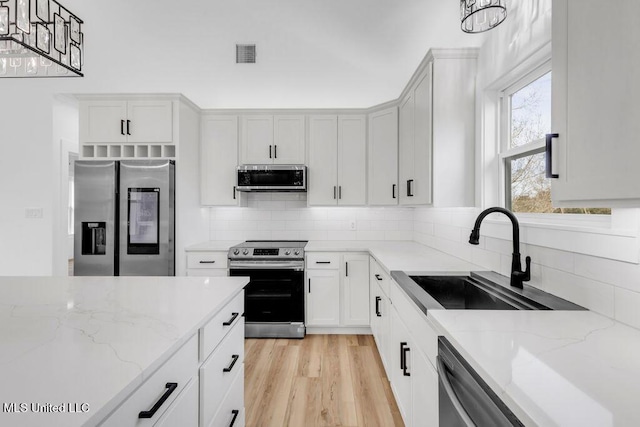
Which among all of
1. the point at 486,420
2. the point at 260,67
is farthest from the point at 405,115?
the point at 486,420

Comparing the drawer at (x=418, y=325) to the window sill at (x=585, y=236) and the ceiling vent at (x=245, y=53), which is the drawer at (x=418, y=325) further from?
the ceiling vent at (x=245, y=53)

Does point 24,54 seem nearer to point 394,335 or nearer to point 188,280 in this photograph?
point 188,280

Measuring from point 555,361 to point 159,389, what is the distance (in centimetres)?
104

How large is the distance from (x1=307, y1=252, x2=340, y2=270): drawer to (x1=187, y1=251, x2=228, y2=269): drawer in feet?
3.02

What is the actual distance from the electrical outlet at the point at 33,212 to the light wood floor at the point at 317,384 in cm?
298

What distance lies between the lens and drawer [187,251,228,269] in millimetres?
3113

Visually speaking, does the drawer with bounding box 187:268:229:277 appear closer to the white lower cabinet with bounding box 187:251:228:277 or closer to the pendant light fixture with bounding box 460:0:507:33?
the white lower cabinet with bounding box 187:251:228:277

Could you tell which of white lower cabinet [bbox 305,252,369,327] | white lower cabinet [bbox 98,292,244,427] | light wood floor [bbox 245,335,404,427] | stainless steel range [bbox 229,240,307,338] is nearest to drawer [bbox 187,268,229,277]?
stainless steel range [bbox 229,240,307,338]

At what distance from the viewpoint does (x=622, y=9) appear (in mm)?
686

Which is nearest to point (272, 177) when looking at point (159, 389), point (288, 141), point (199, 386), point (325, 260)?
point (288, 141)

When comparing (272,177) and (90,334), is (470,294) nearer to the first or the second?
Result: (90,334)

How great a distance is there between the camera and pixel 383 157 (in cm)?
329

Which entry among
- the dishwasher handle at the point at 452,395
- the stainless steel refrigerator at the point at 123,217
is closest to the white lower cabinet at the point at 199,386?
the dishwasher handle at the point at 452,395

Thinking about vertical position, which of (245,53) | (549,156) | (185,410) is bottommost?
(185,410)
